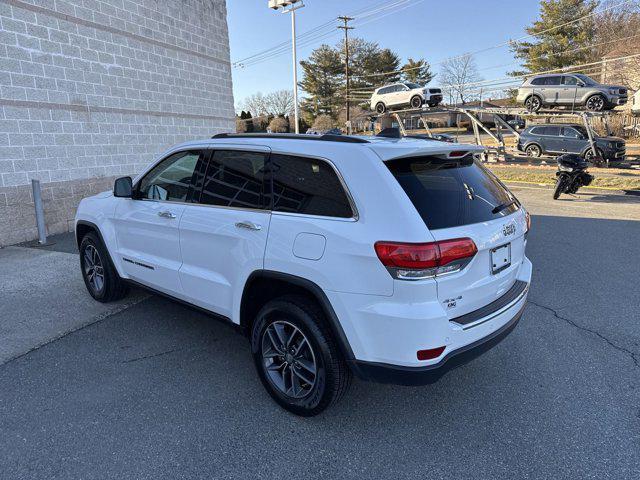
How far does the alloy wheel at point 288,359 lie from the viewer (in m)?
2.75

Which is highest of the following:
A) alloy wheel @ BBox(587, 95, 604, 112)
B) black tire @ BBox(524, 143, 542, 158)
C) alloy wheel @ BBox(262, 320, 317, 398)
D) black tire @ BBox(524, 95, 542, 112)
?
black tire @ BBox(524, 95, 542, 112)

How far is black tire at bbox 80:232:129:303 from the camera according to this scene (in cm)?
448

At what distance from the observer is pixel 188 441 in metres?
2.61

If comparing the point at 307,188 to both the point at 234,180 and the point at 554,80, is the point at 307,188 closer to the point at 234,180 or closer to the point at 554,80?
the point at 234,180

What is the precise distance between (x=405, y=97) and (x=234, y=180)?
20.5 meters

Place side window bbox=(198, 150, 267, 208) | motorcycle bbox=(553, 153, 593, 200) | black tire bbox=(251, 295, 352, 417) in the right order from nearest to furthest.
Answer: black tire bbox=(251, 295, 352, 417)
side window bbox=(198, 150, 267, 208)
motorcycle bbox=(553, 153, 593, 200)

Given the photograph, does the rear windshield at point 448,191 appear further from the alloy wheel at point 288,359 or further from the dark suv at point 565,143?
the dark suv at point 565,143

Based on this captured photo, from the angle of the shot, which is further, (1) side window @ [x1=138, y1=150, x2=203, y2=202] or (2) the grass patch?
(2) the grass patch

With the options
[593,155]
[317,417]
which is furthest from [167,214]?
[593,155]

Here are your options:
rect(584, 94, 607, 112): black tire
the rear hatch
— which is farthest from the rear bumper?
rect(584, 94, 607, 112): black tire

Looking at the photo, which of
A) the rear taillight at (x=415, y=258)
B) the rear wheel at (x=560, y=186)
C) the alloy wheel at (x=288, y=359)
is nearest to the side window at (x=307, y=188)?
the rear taillight at (x=415, y=258)

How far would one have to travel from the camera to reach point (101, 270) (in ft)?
15.2

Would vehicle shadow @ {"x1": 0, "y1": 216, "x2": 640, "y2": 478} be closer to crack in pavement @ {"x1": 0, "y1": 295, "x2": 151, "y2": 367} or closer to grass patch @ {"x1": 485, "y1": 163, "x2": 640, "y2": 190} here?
crack in pavement @ {"x1": 0, "y1": 295, "x2": 151, "y2": 367}

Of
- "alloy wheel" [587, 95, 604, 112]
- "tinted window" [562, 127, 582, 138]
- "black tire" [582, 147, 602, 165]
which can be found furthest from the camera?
"tinted window" [562, 127, 582, 138]
